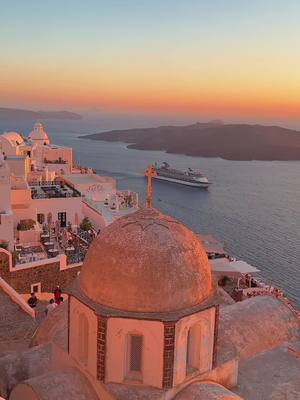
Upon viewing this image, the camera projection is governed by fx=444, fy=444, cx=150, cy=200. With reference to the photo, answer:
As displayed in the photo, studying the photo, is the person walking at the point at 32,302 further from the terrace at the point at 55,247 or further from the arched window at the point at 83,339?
the arched window at the point at 83,339

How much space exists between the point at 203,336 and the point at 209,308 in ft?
1.59

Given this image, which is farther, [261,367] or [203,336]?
[261,367]

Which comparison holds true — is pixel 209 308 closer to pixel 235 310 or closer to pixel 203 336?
pixel 203 336

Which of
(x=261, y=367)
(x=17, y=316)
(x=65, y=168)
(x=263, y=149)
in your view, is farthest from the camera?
(x=263, y=149)

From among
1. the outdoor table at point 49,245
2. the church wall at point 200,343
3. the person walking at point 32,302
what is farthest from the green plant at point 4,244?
the church wall at point 200,343

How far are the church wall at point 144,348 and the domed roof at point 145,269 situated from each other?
26cm

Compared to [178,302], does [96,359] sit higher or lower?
lower

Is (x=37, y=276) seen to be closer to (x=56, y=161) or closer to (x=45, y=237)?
(x=45, y=237)

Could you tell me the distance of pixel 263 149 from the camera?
123812 millimetres

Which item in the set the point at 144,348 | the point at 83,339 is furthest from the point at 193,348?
the point at 83,339

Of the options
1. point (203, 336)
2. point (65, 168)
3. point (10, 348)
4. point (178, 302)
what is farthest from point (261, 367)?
point (65, 168)

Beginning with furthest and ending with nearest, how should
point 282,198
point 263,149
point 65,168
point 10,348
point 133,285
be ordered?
point 263,149 → point 282,198 → point 65,168 → point 10,348 → point 133,285

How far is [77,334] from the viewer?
304 inches

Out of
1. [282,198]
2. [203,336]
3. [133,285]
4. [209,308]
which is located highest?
[133,285]
